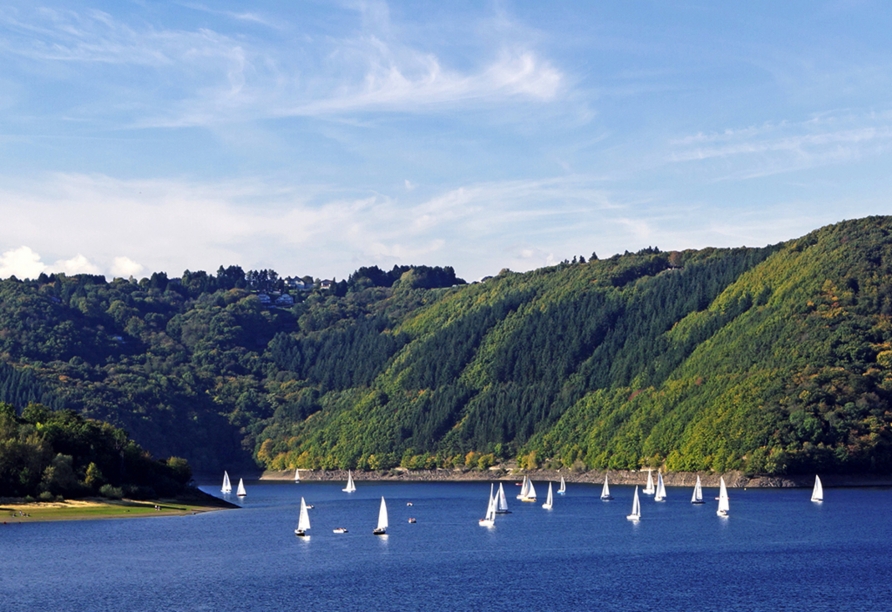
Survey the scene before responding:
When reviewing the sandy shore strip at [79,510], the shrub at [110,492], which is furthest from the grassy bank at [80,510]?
the shrub at [110,492]

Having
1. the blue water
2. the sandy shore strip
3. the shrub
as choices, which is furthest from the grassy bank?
the blue water

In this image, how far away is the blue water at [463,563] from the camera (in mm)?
90688

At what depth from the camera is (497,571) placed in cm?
10594

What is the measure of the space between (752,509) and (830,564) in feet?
180

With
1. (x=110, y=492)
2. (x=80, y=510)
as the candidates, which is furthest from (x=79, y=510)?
(x=110, y=492)

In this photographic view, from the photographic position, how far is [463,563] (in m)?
112

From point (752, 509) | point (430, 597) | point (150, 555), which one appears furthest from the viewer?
point (752, 509)

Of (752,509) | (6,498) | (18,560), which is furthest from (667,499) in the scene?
(18,560)

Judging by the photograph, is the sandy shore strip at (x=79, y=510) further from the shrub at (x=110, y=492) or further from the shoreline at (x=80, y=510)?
the shrub at (x=110, y=492)

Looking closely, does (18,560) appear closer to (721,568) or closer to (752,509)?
(721,568)

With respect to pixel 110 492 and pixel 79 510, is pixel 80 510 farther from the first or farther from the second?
pixel 110 492

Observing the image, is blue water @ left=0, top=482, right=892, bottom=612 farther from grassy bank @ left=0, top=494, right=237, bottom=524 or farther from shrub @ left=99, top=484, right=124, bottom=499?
shrub @ left=99, top=484, right=124, bottom=499

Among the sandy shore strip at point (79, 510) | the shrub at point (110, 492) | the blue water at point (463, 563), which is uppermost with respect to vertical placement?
the shrub at point (110, 492)

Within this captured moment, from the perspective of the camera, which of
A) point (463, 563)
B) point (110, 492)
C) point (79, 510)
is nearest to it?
point (463, 563)
